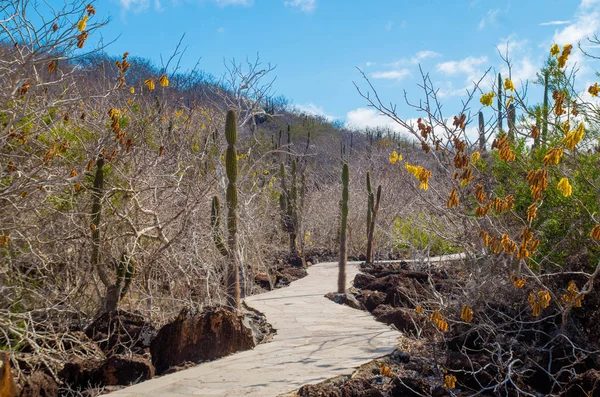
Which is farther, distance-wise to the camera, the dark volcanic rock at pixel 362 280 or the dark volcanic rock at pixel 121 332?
the dark volcanic rock at pixel 362 280

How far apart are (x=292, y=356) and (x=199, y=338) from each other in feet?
3.11

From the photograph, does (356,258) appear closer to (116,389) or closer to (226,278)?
(226,278)

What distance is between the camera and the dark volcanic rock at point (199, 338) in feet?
19.0

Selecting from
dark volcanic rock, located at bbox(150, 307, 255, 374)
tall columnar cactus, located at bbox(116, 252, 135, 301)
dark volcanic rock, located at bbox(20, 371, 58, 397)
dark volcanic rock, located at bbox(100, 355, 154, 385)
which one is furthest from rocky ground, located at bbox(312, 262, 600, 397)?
tall columnar cactus, located at bbox(116, 252, 135, 301)

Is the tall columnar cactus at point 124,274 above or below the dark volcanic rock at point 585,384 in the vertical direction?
above

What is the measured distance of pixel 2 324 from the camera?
507 cm

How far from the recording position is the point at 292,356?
18.0 ft

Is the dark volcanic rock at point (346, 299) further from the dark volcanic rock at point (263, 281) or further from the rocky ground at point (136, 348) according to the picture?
the dark volcanic rock at point (263, 281)

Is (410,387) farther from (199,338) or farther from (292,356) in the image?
(199,338)

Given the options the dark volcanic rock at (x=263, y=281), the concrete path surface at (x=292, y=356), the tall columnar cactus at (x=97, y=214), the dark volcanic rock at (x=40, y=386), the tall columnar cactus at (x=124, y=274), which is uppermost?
the tall columnar cactus at (x=97, y=214)

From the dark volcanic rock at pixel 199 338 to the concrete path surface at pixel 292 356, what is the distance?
0.61 ft

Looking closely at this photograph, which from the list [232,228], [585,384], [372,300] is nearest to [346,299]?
[372,300]

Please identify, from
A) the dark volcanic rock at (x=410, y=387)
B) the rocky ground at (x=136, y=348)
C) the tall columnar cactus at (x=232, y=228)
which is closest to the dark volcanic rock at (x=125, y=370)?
the rocky ground at (x=136, y=348)

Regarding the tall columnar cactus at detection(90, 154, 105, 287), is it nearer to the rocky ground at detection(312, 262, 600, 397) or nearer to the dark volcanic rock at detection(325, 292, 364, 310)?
the rocky ground at detection(312, 262, 600, 397)
